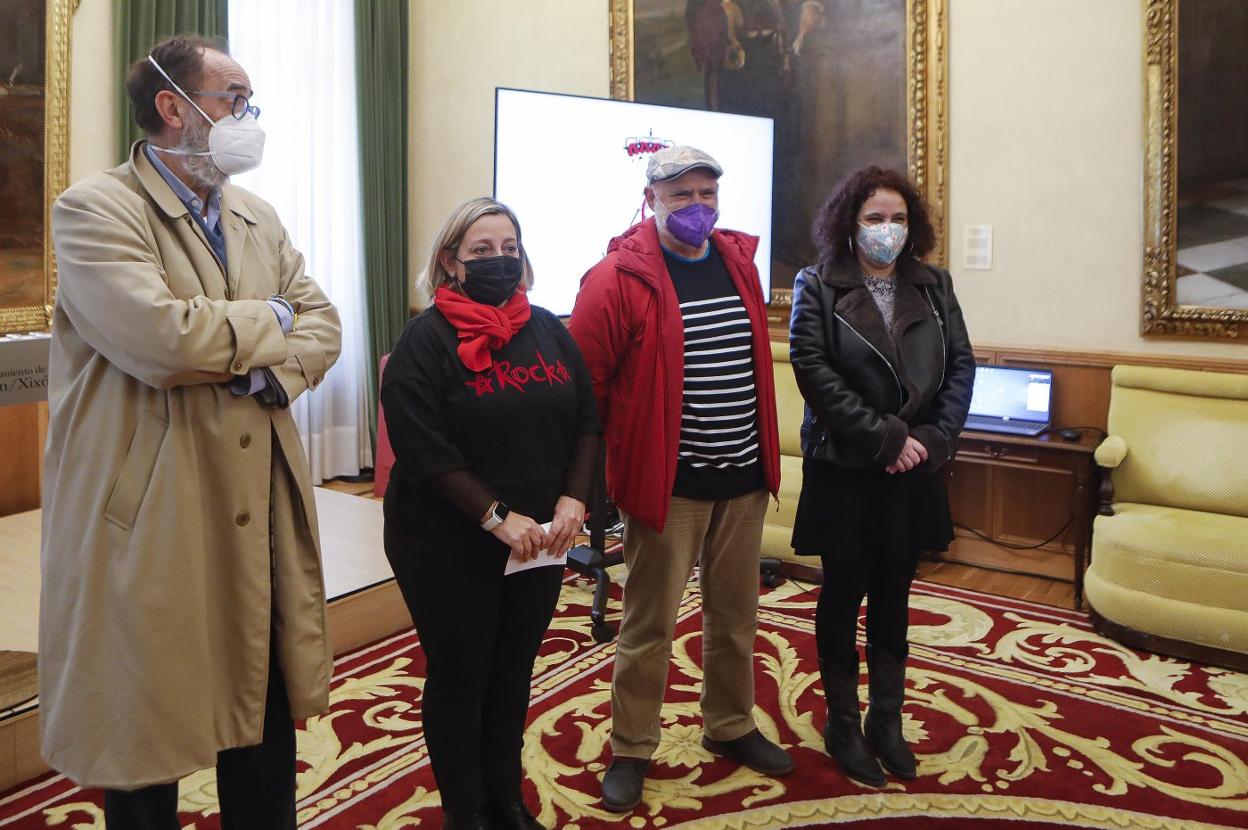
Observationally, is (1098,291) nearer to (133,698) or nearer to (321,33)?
(133,698)

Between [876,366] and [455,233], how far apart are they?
41.6 inches

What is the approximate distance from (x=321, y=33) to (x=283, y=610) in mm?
4936

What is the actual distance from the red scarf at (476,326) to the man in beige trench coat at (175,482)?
0.27 metres

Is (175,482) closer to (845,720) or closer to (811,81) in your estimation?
(845,720)

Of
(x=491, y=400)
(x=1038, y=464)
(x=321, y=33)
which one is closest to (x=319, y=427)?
(x=321, y=33)

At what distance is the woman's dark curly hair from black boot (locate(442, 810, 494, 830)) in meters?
1.53

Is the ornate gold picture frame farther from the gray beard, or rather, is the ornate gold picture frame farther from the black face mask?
the gray beard

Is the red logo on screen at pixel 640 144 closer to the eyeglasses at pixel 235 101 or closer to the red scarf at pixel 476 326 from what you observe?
the red scarf at pixel 476 326

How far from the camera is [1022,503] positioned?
432 cm

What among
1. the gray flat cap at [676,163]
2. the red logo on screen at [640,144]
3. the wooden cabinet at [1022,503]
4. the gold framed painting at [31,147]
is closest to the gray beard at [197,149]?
the gray flat cap at [676,163]

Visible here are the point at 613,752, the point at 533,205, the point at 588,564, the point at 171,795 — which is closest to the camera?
the point at 171,795

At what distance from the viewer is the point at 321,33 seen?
227 inches

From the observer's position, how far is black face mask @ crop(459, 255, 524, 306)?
1.95 metres

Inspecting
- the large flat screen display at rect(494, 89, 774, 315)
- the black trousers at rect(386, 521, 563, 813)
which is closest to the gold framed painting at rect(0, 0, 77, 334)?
the large flat screen display at rect(494, 89, 774, 315)
